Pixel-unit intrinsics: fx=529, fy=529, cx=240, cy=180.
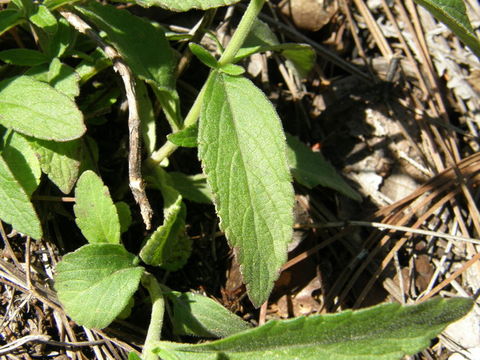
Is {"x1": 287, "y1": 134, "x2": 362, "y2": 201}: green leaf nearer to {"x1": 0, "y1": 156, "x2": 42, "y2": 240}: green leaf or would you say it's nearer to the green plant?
the green plant

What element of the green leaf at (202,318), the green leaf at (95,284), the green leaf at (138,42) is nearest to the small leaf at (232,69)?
A: the green leaf at (138,42)

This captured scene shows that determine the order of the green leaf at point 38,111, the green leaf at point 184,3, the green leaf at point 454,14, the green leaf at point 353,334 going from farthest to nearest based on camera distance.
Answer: the green leaf at point 38,111
the green leaf at point 184,3
the green leaf at point 454,14
the green leaf at point 353,334

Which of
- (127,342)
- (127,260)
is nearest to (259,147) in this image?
(127,260)

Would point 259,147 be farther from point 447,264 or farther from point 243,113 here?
point 447,264

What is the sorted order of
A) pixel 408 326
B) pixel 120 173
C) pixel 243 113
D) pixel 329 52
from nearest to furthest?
pixel 408 326, pixel 243 113, pixel 120 173, pixel 329 52

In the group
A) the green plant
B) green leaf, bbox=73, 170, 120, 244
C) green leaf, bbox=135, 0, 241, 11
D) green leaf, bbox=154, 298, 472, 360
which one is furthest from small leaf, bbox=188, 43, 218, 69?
green leaf, bbox=154, 298, 472, 360

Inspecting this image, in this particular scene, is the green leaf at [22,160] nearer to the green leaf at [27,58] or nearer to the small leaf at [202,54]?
the green leaf at [27,58]

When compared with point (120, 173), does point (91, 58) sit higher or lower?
higher

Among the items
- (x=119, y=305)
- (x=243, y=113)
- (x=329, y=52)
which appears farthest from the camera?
(x=329, y=52)
